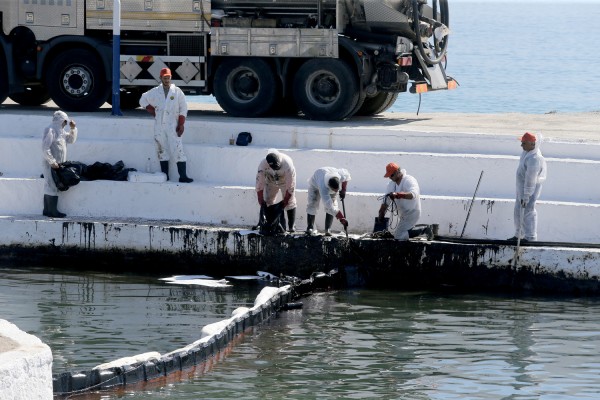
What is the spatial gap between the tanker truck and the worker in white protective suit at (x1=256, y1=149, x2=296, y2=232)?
3.39 m

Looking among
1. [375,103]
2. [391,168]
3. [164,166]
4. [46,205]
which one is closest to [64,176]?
[46,205]

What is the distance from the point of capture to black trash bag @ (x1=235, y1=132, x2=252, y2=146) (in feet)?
60.1

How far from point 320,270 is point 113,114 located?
16.2ft

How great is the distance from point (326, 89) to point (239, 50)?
138cm

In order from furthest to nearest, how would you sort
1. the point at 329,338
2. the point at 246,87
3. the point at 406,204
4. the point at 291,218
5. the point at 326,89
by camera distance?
the point at 246,87
the point at 326,89
the point at 291,218
the point at 406,204
the point at 329,338

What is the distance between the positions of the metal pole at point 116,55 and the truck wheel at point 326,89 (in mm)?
2550

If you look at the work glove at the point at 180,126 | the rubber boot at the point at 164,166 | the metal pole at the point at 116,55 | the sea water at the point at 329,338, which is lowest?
the sea water at the point at 329,338

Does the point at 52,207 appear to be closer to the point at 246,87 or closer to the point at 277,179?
the point at 277,179

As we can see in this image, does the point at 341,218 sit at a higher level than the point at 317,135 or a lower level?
lower

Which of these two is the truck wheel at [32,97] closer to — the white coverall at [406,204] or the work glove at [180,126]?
the work glove at [180,126]

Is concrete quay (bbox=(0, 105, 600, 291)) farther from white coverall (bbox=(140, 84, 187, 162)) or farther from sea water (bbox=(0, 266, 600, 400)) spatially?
sea water (bbox=(0, 266, 600, 400))

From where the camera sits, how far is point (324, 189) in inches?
643

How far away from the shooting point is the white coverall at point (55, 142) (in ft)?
56.5

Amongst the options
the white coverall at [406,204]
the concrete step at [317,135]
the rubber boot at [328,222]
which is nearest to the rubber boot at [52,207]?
the concrete step at [317,135]
